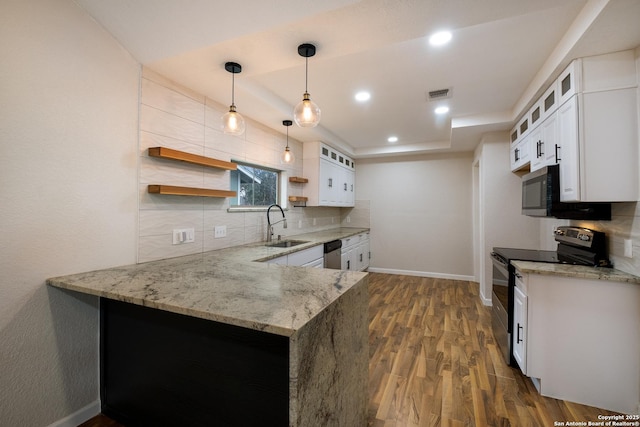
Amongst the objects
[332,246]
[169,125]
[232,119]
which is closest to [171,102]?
[169,125]

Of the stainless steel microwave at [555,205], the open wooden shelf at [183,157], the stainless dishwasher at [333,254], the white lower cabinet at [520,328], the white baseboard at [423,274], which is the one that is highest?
the open wooden shelf at [183,157]

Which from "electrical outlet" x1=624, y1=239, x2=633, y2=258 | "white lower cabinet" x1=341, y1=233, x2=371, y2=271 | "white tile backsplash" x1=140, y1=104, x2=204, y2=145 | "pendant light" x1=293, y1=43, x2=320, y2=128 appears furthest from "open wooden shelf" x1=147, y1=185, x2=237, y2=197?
"electrical outlet" x1=624, y1=239, x2=633, y2=258

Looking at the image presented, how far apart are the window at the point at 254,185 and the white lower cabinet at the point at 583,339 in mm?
2792

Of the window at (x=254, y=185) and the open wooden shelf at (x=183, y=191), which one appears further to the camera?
the window at (x=254, y=185)

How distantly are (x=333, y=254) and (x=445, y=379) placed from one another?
202cm

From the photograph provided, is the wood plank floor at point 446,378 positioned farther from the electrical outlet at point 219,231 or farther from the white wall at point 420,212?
the electrical outlet at point 219,231

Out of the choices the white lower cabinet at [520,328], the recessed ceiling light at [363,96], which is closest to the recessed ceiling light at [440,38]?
the recessed ceiling light at [363,96]

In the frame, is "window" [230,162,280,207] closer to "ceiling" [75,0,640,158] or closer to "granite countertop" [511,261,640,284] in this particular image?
"ceiling" [75,0,640,158]

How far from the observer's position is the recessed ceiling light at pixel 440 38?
1.84 metres

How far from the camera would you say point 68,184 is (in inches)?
60.7

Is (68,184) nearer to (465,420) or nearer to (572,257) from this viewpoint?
(465,420)

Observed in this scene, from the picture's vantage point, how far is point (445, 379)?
205 centimetres

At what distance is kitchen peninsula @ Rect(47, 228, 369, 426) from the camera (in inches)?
39.3

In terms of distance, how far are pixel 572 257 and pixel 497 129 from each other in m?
1.99
